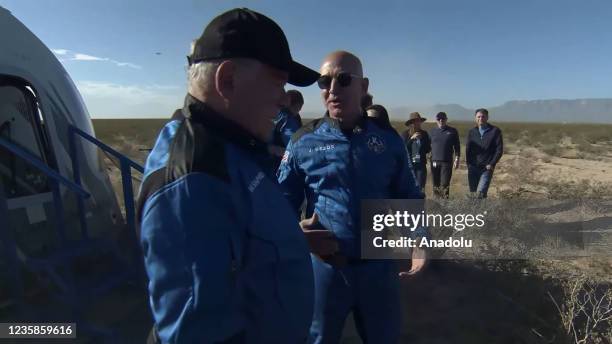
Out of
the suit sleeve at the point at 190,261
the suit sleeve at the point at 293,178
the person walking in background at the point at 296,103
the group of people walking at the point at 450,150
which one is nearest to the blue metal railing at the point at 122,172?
the person walking in background at the point at 296,103

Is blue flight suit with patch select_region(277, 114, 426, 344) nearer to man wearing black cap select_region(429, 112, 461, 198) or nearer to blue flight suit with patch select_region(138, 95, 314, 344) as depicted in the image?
blue flight suit with patch select_region(138, 95, 314, 344)

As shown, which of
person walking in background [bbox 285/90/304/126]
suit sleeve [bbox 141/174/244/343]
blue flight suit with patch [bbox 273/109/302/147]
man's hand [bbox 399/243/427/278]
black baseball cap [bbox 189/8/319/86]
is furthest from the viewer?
person walking in background [bbox 285/90/304/126]

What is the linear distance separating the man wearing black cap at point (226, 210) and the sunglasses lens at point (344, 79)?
3.61ft

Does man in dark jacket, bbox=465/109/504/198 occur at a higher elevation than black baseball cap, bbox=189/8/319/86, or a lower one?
lower

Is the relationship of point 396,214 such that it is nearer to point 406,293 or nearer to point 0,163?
point 406,293

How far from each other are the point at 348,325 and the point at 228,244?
11.3 feet

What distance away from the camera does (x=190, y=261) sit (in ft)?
3.10

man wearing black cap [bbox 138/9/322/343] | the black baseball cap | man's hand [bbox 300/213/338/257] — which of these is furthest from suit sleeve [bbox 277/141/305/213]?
the black baseball cap

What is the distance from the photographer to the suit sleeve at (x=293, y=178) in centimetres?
254

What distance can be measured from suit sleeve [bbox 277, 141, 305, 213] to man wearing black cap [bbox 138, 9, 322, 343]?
1255 mm

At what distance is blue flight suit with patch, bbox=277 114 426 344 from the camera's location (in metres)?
2.33

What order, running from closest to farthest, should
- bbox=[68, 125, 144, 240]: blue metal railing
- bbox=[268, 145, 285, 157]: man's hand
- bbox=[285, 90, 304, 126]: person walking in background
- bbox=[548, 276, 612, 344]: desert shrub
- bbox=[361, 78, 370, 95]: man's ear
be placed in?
1. bbox=[268, 145, 285, 157]: man's hand
2. bbox=[361, 78, 370, 95]: man's ear
3. bbox=[548, 276, 612, 344]: desert shrub
4. bbox=[68, 125, 144, 240]: blue metal railing
5. bbox=[285, 90, 304, 126]: person walking in background

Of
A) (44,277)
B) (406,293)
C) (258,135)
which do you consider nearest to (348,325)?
(406,293)

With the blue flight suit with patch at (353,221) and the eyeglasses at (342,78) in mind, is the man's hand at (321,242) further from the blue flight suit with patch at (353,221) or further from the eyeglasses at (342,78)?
the eyeglasses at (342,78)
